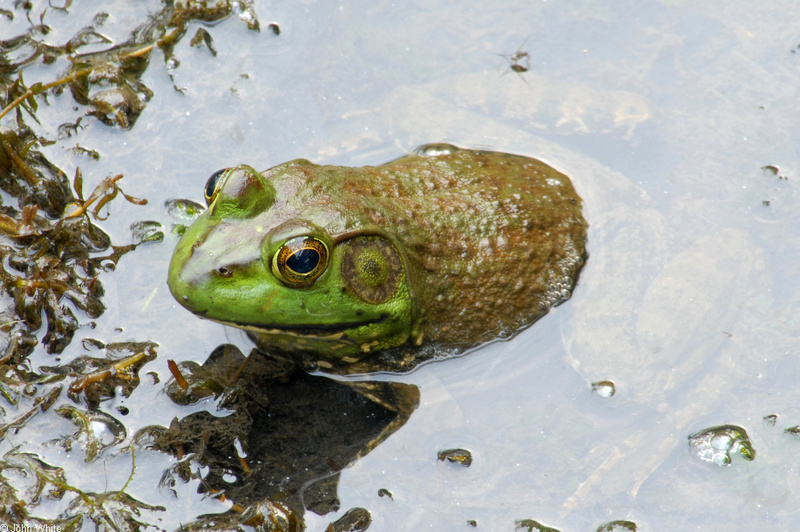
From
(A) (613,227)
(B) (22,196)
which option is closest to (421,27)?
(A) (613,227)

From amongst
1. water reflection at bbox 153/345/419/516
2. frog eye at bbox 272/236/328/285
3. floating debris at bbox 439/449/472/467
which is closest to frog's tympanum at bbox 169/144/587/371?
frog eye at bbox 272/236/328/285

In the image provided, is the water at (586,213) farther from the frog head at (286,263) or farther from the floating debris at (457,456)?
the frog head at (286,263)

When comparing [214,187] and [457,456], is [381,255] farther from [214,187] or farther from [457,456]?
[457,456]

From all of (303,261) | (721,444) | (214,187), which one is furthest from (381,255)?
(721,444)

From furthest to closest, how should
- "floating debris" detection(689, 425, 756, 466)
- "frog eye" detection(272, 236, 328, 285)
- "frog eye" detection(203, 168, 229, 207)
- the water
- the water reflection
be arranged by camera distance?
"floating debris" detection(689, 425, 756, 466) → the water → the water reflection → "frog eye" detection(203, 168, 229, 207) → "frog eye" detection(272, 236, 328, 285)

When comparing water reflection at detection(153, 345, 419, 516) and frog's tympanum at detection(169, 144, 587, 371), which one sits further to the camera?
water reflection at detection(153, 345, 419, 516)

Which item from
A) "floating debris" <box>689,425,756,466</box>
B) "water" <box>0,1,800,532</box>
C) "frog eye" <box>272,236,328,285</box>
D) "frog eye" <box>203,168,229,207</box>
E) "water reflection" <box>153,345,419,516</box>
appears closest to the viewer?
"frog eye" <box>272,236,328,285</box>

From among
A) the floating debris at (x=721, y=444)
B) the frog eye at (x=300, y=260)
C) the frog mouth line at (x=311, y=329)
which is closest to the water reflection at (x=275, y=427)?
the frog mouth line at (x=311, y=329)

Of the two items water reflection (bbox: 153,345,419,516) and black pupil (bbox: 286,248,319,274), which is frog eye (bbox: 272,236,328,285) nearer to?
black pupil (bbox: 286,248,319,274)
